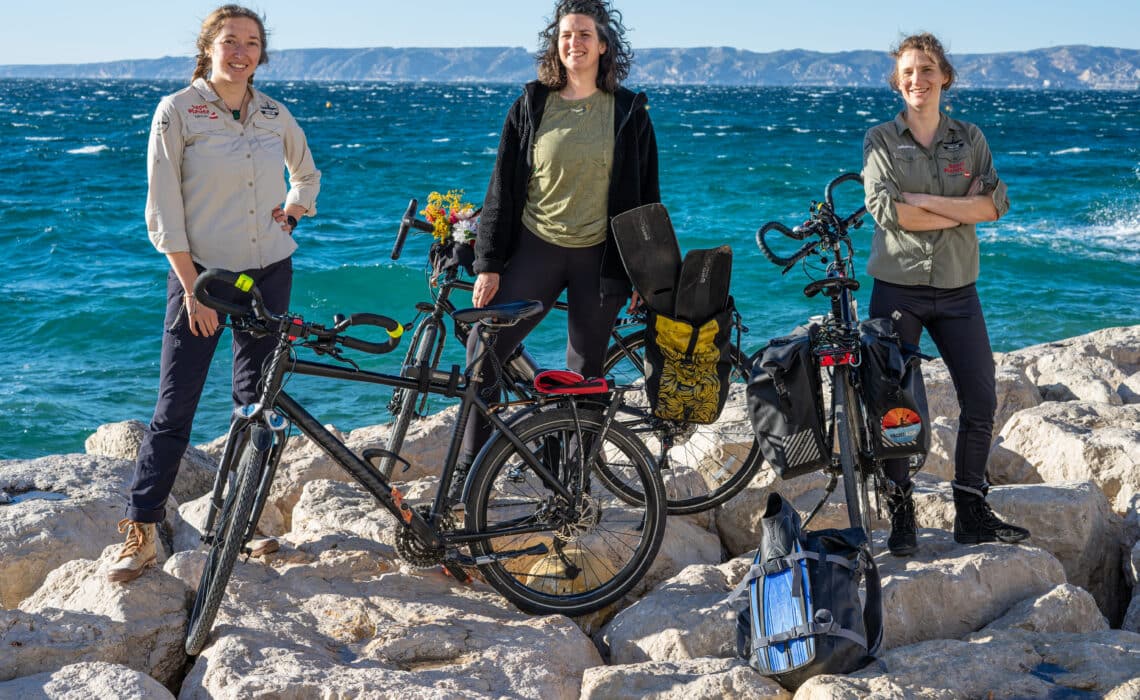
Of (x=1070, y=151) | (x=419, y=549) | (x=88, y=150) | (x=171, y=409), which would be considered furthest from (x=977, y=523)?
(x=1070, y=151)

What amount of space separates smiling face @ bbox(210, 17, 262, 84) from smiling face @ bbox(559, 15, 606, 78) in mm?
1177

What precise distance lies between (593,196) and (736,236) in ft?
65.9

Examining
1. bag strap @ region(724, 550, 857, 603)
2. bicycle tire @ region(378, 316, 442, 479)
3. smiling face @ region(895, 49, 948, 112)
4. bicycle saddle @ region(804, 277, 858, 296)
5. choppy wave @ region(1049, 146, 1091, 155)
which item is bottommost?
bag strap @ region(724, 550, 857, 603)

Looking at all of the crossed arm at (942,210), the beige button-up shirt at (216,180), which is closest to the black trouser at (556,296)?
the beige button-up shirt at (216,180)

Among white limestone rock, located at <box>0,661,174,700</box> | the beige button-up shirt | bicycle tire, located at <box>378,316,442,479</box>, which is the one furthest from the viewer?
bicycle tire, located at <box>378,316,442,479</box>

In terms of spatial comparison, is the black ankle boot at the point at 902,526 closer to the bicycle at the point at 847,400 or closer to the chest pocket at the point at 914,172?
the bicycle at the point at 847,400

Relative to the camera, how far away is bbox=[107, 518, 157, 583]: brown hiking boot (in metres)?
4.02

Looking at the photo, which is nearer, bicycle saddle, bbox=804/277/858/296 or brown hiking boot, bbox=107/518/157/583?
brown hiking boot, bbox=107/518/157/583

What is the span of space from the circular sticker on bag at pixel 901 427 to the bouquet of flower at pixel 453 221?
214 centimetres

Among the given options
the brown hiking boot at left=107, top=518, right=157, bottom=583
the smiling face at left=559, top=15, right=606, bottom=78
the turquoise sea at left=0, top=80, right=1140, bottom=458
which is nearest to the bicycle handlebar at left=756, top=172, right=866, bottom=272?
the smiling face at left=559, top=15, right=606, bottom=78

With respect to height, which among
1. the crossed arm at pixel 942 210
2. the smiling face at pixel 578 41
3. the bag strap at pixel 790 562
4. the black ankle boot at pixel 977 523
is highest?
the smiling face at pixel 578 41

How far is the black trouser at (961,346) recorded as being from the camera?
438cm

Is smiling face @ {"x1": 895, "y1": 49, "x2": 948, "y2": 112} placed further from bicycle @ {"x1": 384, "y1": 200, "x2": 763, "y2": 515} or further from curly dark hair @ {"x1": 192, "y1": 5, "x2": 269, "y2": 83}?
curly dark hair @ {"x1": 192, "y1": 5, "x2": 269, "y2": 83}

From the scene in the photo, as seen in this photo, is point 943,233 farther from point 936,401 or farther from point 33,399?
point 33,399
